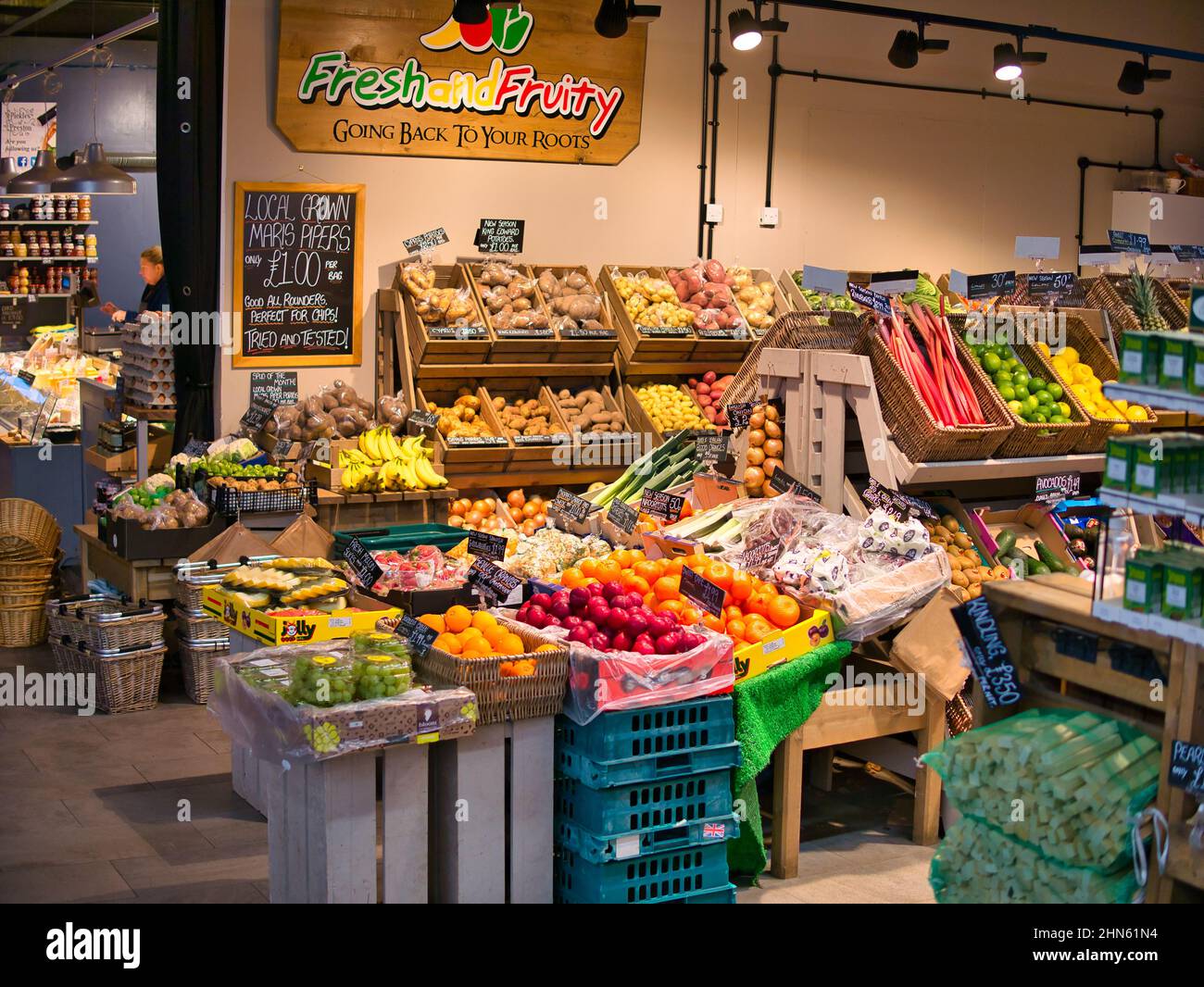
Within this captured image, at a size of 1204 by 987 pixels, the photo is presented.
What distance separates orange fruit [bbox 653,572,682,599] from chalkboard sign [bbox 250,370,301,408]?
3903 millimetres

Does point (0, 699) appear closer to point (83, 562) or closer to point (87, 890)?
point (83, 562)

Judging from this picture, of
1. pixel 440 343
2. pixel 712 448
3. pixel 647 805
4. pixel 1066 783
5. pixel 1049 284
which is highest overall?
pixel 1049 284

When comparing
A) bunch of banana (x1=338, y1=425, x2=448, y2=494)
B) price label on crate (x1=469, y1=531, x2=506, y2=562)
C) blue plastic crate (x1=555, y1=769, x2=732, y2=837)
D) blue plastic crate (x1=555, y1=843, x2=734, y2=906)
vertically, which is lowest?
blue plastic crate (x1=555, y1=843, x2=734, y2=906)

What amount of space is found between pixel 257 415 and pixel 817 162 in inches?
183

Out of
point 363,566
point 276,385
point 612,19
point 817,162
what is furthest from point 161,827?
point 817,162

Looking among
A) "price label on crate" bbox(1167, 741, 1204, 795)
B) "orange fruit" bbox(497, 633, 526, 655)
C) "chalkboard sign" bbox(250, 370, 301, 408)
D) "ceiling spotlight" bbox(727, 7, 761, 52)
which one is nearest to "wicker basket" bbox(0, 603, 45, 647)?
"chalkboard sign" bbox(250, 370, 301, 408)

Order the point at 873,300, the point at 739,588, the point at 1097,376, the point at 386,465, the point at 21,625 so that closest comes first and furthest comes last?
the point at 739,588
the point at 873,300
the point at 1097,376
the point at 386,465
the point at 21,625

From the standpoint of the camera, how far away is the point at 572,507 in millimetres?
6387

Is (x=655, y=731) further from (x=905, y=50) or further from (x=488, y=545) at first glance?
(x=905, y=50)

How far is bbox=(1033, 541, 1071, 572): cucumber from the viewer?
6.28 metres

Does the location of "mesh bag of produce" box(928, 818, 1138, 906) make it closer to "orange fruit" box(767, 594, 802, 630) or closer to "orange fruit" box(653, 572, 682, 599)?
"orange fruit" box(767, 594, 802, 630)

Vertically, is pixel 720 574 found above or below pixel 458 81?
below

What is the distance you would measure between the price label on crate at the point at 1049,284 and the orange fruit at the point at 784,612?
302 cm
